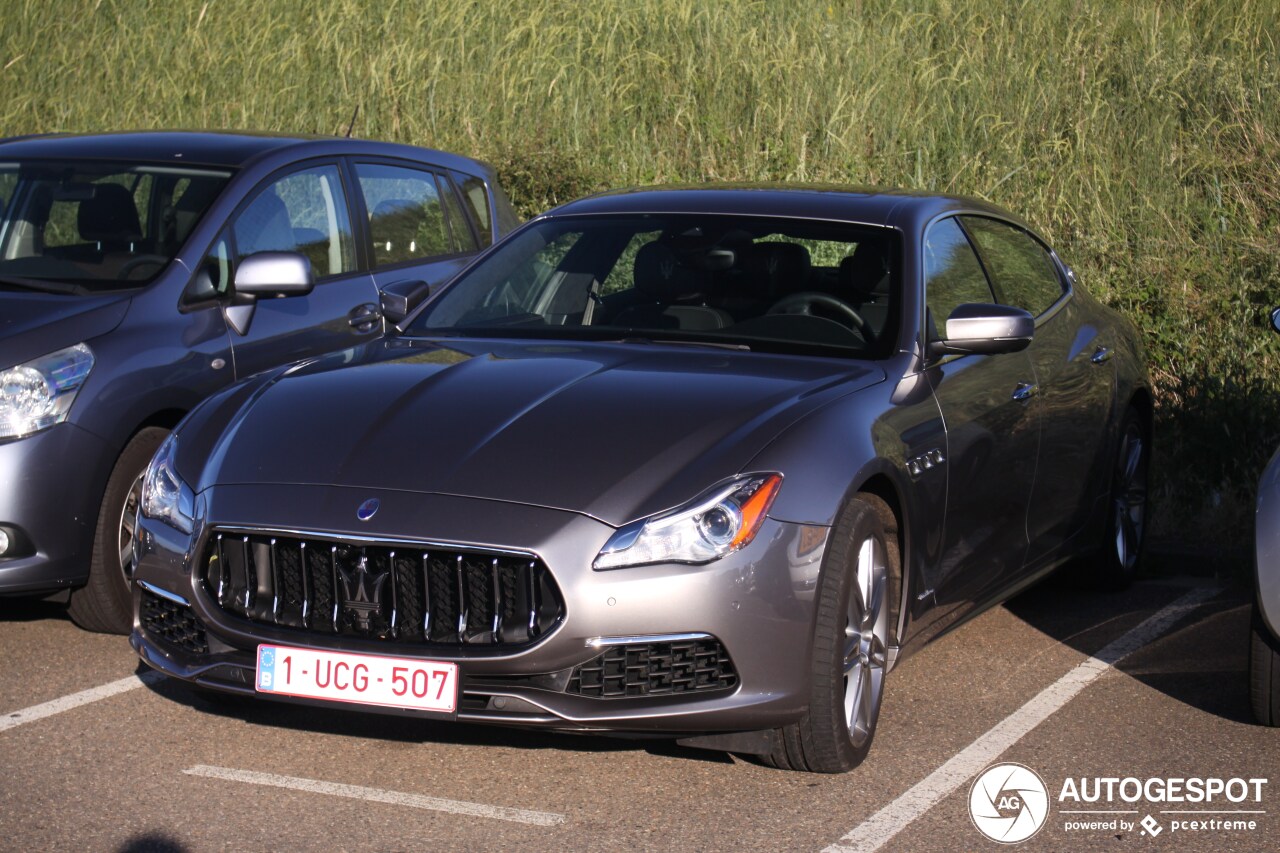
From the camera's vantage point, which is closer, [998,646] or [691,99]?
[998,646]

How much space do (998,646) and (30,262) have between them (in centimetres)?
403

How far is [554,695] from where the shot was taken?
12.8ft

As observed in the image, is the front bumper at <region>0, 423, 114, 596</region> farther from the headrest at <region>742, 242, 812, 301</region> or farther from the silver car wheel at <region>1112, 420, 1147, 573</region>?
the silver car wheel at <region>1112, 420, 1147, 573</region>

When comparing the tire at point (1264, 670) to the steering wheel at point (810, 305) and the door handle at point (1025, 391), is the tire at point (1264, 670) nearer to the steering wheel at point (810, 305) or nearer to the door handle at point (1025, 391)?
the door handle at point (1025, 391)

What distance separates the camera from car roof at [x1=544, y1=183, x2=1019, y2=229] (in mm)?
5566

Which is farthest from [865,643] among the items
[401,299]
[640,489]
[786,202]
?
[401,299]

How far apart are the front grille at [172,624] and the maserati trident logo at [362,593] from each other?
473 mm

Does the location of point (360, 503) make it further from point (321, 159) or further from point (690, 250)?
point (321, 159)

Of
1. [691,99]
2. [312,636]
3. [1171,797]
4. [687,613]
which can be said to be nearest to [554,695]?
[687,613]

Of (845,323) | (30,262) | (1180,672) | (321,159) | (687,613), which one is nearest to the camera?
(687,613)

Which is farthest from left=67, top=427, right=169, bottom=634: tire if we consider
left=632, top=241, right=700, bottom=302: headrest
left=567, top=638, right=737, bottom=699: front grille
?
left=567, top=638, right=737, bottom=699: front grille

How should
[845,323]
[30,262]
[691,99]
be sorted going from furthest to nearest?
[691,99]
[30,262]
[845,323]

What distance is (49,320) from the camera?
18.6 feet

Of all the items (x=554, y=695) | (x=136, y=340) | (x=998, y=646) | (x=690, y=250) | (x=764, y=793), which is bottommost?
(x=998, y=646)
